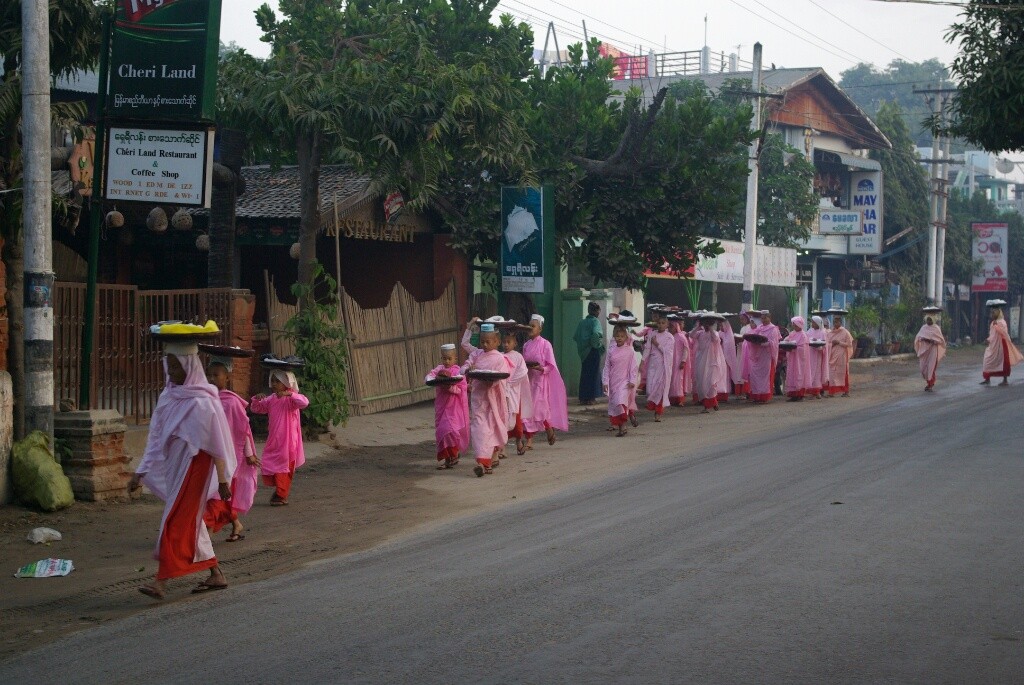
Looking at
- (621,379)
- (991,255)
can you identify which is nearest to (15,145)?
(621,379)

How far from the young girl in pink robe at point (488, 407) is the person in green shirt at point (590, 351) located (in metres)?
7.73

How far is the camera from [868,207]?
4684 cm

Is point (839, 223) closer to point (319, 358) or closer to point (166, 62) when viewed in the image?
point (319, 358)

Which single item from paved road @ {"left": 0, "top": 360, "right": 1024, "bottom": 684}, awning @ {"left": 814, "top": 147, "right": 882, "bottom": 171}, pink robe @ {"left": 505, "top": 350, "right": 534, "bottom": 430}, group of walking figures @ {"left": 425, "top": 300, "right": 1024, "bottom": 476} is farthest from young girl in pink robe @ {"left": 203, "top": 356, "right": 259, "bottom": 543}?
awning @ {"left": 814, "top": 147, "right": 882, "bottom": 171}

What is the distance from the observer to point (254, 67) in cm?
1545

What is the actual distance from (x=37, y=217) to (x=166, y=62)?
1931 mm

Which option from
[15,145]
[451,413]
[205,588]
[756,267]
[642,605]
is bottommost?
[205,588]

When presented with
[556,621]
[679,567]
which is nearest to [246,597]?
[556,621]

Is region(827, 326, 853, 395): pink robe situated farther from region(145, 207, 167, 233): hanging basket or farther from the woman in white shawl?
the woman in white shawl

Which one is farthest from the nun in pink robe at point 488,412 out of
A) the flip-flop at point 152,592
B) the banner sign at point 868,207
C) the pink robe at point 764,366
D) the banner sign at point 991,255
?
the banner sign at point 991,255

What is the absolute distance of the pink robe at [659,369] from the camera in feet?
66.4

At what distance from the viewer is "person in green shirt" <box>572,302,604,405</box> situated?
22.2 meters

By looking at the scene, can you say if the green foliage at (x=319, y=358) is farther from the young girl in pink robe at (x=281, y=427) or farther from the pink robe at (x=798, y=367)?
the pink robe at (x=798, y=367)

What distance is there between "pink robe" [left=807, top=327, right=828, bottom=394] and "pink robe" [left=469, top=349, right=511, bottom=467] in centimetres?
1242
